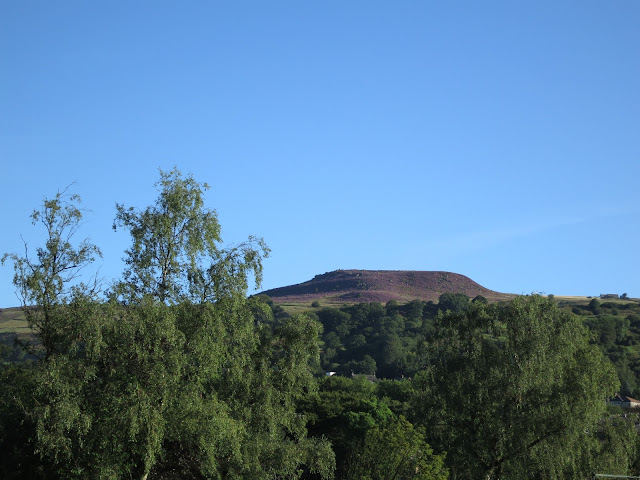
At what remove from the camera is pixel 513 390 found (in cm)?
4409

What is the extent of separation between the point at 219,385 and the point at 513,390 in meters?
16.9

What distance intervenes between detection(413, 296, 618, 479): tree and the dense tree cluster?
0.25ft

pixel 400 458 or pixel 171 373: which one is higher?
pixel 171 373

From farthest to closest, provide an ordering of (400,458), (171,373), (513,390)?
(400,458) → (513,390) → (171,373)

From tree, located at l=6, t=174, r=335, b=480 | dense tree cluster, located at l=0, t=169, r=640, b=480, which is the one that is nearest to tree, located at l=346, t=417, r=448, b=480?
dense tree cluster, located at l=0, t=169, r=640, b=480

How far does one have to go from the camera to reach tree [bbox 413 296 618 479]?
144ft

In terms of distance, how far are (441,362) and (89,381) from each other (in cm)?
2302

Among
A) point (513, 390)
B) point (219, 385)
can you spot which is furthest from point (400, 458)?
point (219, 385)

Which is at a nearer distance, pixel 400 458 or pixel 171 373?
pixel 171 373

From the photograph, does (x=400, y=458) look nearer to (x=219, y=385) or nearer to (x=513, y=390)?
(x=513, y=390)

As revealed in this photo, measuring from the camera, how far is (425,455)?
147 ft

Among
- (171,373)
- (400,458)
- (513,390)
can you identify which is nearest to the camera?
(171,373)

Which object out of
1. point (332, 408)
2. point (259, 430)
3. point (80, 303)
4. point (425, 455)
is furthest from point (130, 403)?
point (332, 408)

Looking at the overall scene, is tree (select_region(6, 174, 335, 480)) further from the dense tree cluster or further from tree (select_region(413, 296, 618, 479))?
tree (select_region(413, 296, 618, 479))
